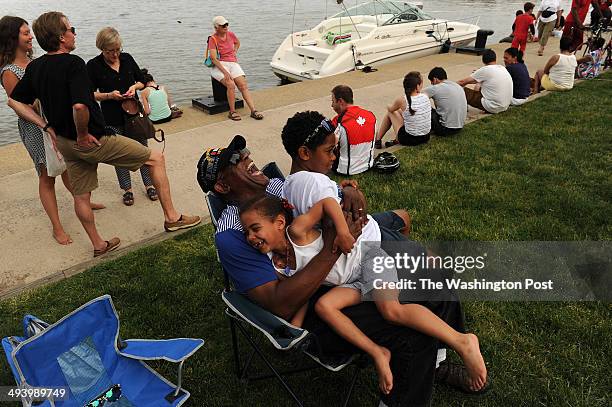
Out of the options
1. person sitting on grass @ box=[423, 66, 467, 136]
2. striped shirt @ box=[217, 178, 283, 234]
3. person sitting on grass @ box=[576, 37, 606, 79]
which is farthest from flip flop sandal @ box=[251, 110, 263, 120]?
person sitting on grass @ box=[576, 37, 606, 79]

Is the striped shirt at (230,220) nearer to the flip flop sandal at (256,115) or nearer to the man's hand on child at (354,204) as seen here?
the man's hand on child at (354,204)

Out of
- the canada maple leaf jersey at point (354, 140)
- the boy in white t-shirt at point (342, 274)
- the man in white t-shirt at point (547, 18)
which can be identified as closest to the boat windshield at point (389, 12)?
the man in white t-shirt at point (547, 18)

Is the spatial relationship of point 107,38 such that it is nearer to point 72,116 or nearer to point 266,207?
point 72,116

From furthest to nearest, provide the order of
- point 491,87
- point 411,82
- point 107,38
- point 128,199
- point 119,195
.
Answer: point 491,87, point 411,82, point 119,195, point 128,199, point 107,38

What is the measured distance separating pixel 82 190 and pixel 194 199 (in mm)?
1326

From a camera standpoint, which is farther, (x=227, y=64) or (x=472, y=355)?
(x=227, y=64)

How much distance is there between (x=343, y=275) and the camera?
2389 millimetres

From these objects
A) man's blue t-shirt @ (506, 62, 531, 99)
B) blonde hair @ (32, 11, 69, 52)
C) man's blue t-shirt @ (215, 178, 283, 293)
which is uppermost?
blonde hair @ (32, 11, 69, 52)

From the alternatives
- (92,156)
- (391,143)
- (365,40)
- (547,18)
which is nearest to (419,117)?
(391,143)

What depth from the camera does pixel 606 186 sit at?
4.73 metres

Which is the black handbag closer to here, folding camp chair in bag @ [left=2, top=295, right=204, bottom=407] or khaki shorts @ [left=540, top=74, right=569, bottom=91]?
folding camp chair in bag @ [left=2, top=295, right=204, bottom=407]

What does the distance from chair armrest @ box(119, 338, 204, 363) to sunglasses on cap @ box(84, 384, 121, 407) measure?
178 mm

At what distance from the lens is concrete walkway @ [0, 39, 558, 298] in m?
3.92

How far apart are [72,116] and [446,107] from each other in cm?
464
